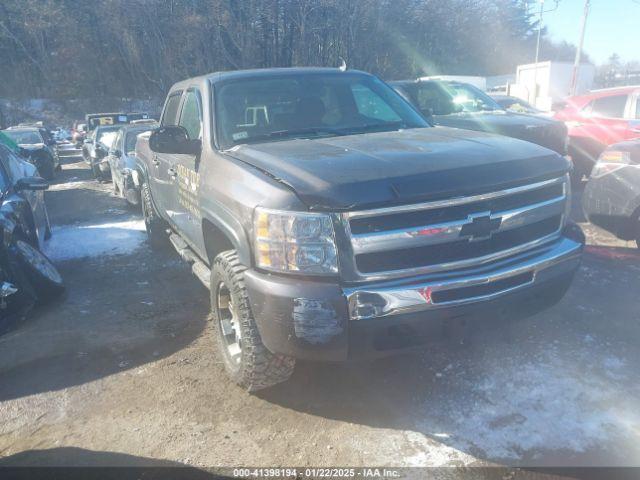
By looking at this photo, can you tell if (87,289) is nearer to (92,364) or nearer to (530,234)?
(92,364)

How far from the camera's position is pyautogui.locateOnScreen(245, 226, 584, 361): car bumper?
97.5 inches

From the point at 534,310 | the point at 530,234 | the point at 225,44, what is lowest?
the point at 534,310

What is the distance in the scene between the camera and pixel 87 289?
5.23m

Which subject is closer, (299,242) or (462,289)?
(299,242)

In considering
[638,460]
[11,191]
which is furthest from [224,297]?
[11,191]

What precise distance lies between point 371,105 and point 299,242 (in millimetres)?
2105

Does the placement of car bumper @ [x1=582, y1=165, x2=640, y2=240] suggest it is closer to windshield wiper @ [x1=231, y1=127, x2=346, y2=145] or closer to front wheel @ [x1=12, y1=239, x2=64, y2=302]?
windshield wiper @ [x1=231, y1=127, x2=346, y2=145]

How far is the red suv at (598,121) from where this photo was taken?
7.96 m

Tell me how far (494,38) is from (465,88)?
59579mm

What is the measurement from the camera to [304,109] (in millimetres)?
3838

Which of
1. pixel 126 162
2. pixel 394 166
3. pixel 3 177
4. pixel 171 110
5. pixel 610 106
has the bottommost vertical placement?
pixel 126 162

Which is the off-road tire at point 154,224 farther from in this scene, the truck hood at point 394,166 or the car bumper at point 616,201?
the car bumper at point 616,201

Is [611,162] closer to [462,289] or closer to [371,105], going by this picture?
[371,105]

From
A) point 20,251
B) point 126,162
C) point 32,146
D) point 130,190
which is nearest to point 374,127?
point 20,251
